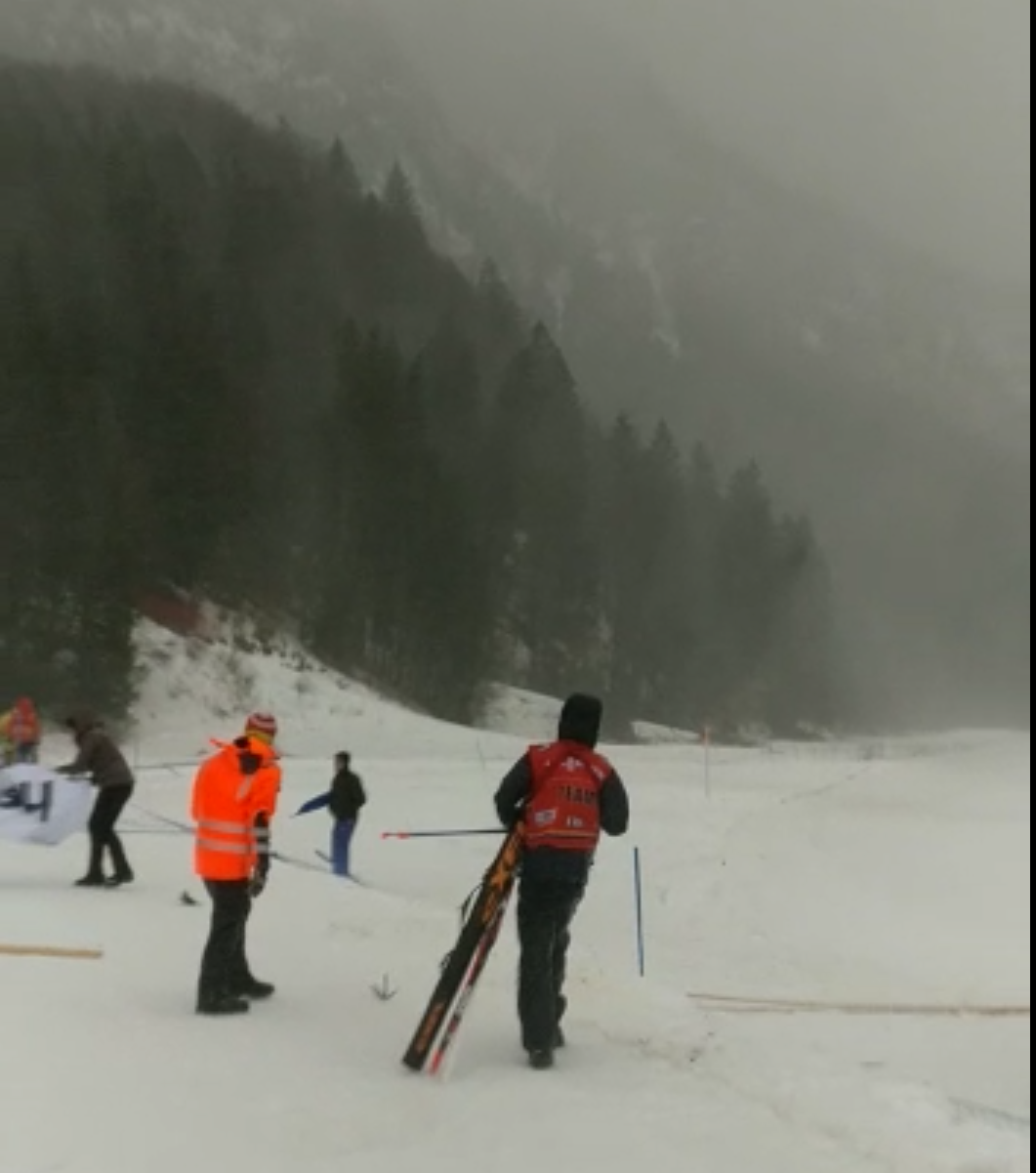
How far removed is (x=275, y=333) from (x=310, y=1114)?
→ 54409 mm

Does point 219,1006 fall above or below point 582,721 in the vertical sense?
below

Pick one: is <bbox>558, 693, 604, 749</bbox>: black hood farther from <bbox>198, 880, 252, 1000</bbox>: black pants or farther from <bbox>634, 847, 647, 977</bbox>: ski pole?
<bbox>634, 847, 647, 977</bbox>: ski pole

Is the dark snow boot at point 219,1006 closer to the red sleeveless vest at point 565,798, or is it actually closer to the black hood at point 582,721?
the red sleeveless vest at point 565,798

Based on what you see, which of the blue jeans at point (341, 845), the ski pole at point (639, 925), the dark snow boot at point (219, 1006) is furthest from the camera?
the blue jeans at point (341, 845)

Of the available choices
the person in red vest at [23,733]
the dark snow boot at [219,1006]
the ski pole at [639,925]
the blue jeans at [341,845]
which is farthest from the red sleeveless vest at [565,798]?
the person in red vest at [23,733]

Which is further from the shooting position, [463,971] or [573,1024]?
[573,1024]

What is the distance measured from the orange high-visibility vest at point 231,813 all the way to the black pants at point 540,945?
5.29ft

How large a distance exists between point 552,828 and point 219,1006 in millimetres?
2349

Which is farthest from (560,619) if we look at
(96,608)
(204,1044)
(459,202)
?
(459,202)

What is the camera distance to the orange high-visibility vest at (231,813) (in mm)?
7211

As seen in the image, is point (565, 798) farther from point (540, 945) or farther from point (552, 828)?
point (540, 945)

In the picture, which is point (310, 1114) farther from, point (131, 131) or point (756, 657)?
point (756, 657)

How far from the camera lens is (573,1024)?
770cm

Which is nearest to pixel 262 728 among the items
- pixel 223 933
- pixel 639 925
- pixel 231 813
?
pixel 231 813
